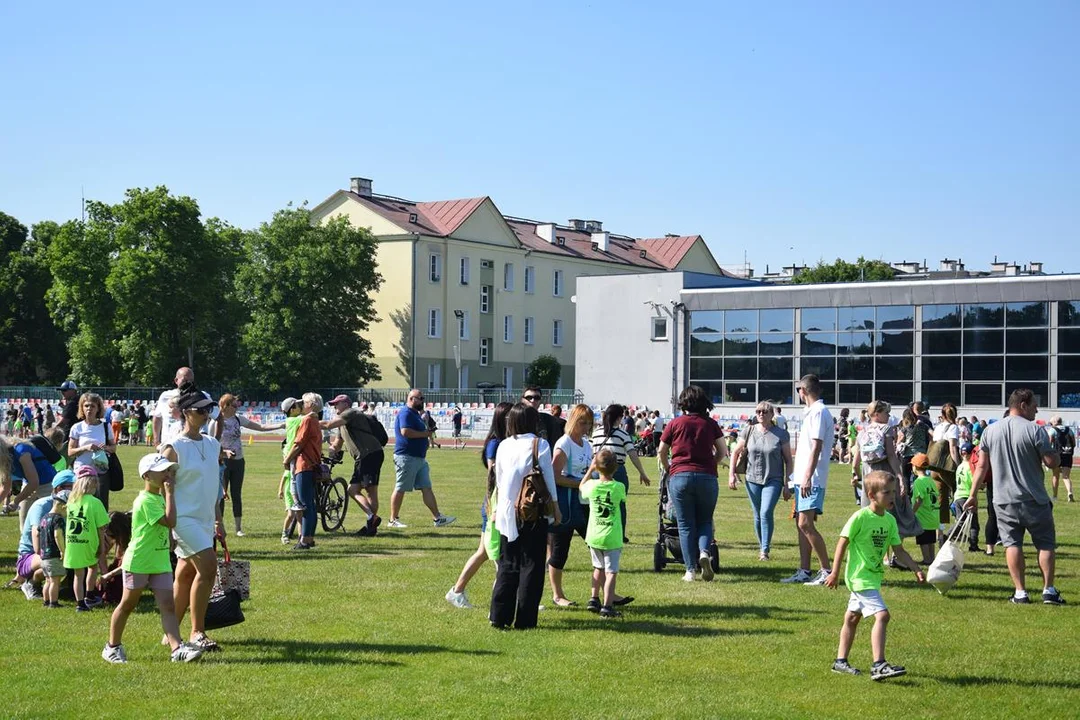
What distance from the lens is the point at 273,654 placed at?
30.8 feet

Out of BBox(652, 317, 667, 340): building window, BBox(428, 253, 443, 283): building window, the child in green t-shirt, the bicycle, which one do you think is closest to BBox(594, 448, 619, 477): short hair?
the child in green t-shirt

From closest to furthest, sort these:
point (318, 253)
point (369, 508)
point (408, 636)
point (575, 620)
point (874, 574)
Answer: point (874, 574) → point (408, 636) → point (575, 620) → point (369, 508) → point (318, 253)

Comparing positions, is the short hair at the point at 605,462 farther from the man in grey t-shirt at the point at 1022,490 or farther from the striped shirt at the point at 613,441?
the man in grey t-shirt at the point at 1022,490

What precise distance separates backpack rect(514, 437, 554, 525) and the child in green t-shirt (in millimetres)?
1050

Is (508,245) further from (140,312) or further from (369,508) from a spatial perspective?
(369,508)

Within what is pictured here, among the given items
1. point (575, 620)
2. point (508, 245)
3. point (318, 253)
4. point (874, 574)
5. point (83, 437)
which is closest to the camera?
point (874, 574)

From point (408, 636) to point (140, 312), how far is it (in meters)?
63.3

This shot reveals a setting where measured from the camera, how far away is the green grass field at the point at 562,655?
7906 millimetres

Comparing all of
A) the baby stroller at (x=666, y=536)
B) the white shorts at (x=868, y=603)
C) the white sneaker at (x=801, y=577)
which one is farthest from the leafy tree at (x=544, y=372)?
the white shorts at (x=868, y=603)

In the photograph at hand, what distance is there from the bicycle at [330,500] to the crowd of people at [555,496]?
1.46 metres

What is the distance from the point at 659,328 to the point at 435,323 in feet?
65.5

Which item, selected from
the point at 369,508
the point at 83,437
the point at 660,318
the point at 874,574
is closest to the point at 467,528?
the point at 369,508

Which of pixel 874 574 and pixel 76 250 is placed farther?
pixel 76 250

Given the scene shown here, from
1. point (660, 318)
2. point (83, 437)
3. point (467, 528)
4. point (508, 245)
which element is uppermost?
point (508, 245)
